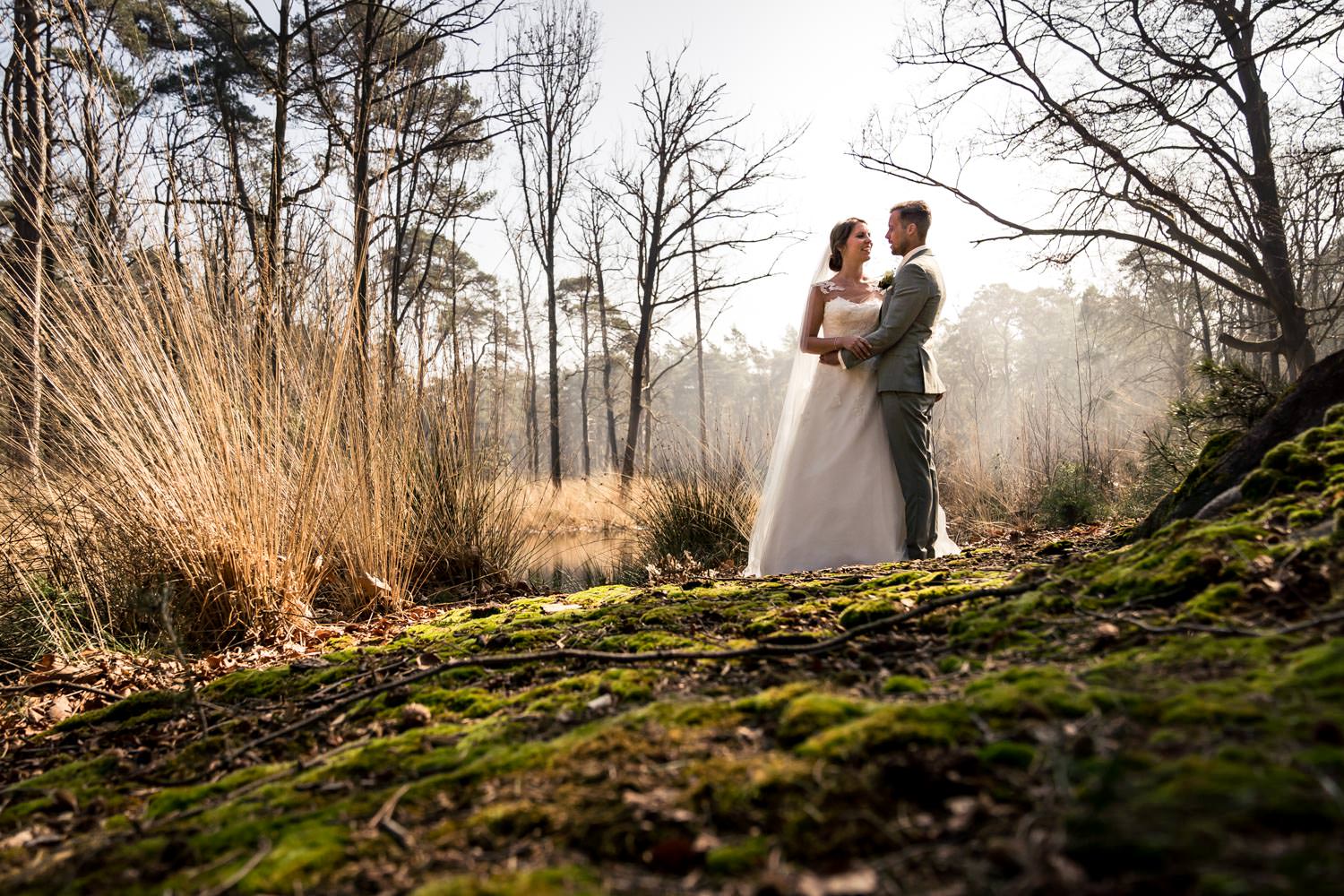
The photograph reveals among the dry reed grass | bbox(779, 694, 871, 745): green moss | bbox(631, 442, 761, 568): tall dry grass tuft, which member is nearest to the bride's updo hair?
bbox(631, 442, 761, 568): tall dry grass tuft

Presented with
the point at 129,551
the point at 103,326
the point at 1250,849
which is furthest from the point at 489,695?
the point at 103,326

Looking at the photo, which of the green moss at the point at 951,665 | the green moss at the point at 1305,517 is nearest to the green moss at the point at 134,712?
the green moss at the point at 951,665

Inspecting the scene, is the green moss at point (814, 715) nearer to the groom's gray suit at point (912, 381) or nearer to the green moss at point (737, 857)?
the green moss at point (737, 857)

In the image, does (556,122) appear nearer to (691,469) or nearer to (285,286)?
(691,469)

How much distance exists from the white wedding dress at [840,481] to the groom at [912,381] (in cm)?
17

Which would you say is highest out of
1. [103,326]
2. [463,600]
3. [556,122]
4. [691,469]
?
[556,122]

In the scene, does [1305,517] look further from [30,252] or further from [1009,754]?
[30,252]

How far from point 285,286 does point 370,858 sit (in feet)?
10.1

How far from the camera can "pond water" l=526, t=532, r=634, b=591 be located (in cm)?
529

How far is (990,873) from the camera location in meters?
0.74

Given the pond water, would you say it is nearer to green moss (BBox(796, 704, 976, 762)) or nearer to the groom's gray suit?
the groom's gray suit

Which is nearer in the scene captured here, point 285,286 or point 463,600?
point 285,286

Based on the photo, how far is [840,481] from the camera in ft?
15.7

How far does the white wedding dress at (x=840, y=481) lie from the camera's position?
471cm
